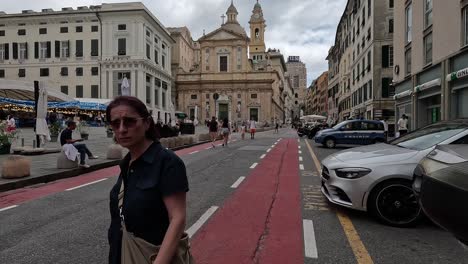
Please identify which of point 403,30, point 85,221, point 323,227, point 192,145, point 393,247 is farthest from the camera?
point 403,30

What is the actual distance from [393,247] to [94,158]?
1141cm

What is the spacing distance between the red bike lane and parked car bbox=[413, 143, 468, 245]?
1.84 m

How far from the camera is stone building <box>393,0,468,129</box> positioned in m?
15.8

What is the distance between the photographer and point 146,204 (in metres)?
1.79

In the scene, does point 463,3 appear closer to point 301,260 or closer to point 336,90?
point 301,260

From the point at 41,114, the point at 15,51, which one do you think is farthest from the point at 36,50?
the point at 41,114

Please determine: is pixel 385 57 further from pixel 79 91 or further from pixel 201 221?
pixel 79 91

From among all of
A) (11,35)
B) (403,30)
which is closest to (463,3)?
(403,30)

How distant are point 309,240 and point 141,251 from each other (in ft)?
10.4

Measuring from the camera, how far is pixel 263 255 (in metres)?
3.96

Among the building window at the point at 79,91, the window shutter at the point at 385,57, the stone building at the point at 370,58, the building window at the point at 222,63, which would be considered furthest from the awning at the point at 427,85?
the building window at the point at 222,63

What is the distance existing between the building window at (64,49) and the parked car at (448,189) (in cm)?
6534

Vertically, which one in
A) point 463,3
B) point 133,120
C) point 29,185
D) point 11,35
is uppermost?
point 11,35

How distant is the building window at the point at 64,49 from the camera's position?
58.6 meters
